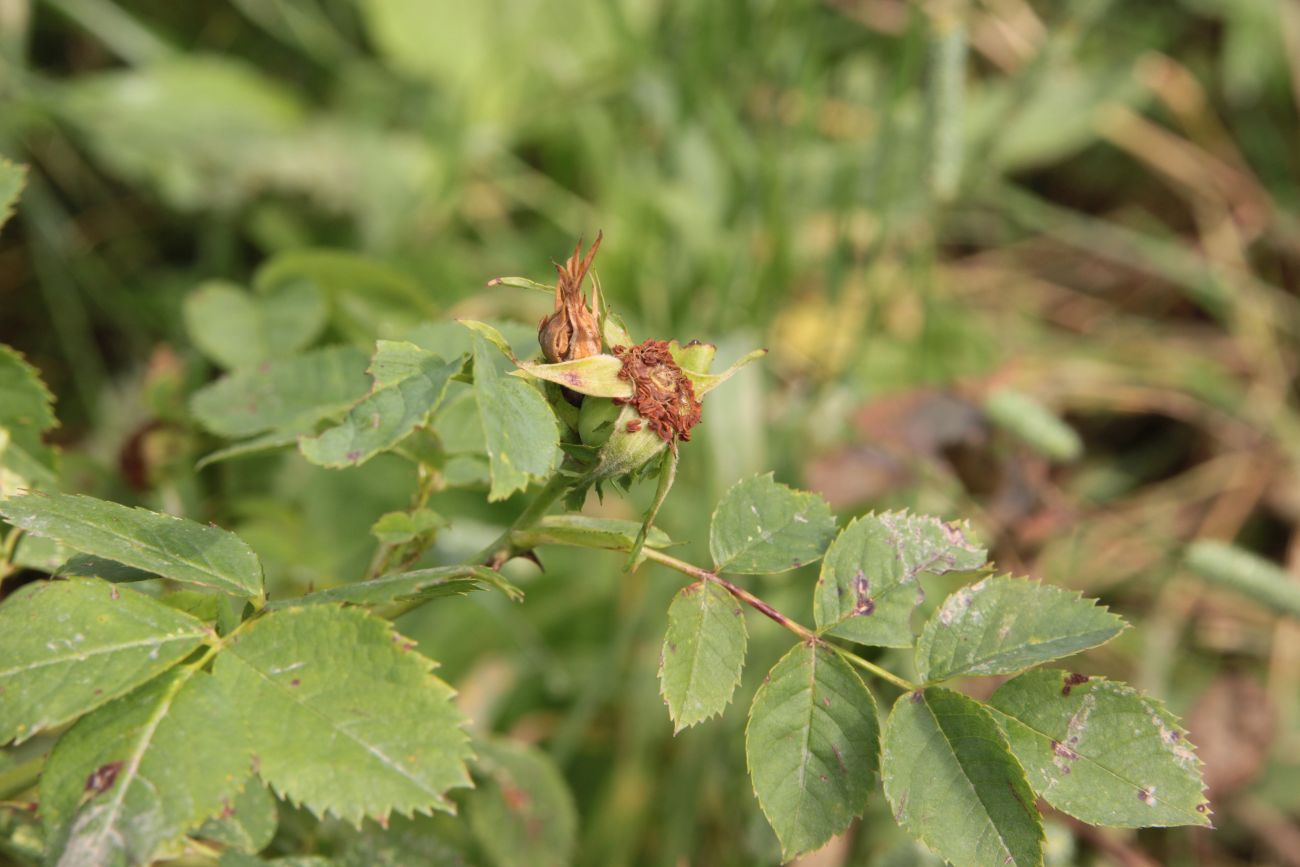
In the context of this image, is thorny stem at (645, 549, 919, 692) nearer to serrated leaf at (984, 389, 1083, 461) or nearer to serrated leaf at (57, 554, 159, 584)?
serrated leaf at (57, 554, 159, 584)

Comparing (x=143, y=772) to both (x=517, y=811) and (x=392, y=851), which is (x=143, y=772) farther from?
(x=517, y=811)

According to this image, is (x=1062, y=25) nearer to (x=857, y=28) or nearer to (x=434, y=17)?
(x=857, y=28)

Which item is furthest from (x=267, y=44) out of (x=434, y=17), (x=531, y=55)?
(x=531, y=55)

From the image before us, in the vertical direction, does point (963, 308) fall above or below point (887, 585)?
below

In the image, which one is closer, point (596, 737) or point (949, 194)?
point (596, 737)

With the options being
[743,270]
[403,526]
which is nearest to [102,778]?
[403,526]

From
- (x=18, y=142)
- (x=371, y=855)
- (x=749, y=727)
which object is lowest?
(x=371, y=855)

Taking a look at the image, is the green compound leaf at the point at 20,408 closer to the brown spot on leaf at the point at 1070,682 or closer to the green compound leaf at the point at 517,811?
the green compound leaf at the point at 517,811

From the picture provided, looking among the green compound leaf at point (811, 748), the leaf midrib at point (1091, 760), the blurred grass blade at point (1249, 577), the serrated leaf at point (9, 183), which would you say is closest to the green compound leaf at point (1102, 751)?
the leaf midrib at point (1091, 760)
